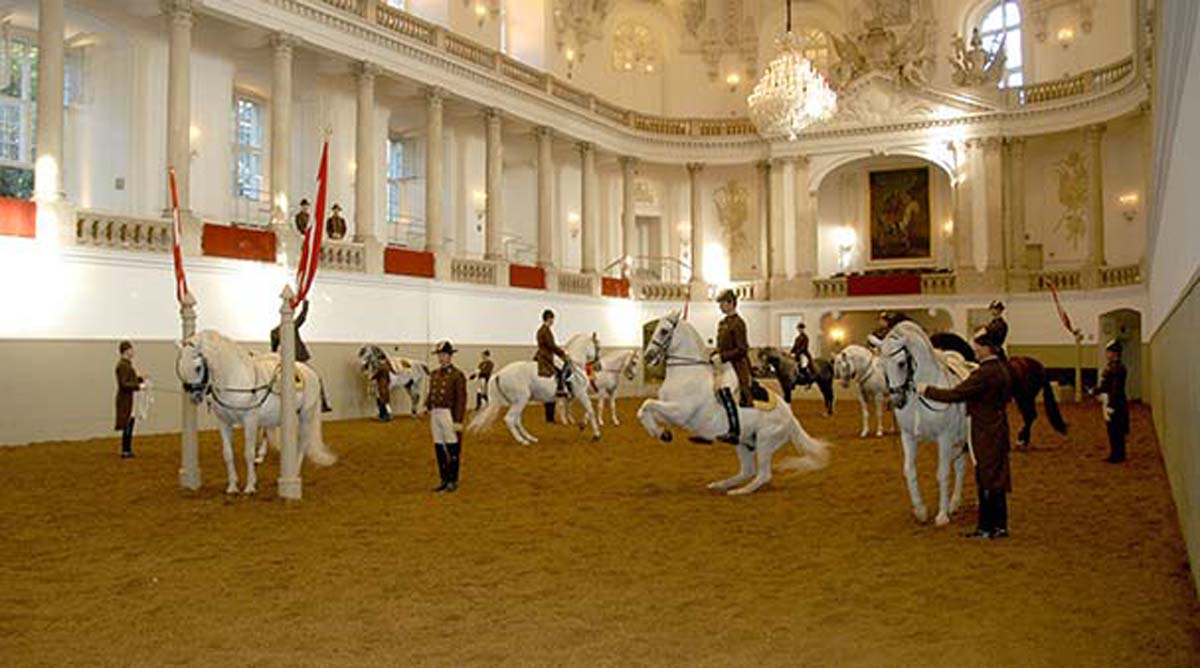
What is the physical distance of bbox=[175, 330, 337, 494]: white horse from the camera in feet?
28.7

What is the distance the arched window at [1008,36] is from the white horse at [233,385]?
27676 millimetres

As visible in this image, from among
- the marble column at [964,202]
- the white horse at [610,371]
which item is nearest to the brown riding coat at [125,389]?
the white horse at [610,371]

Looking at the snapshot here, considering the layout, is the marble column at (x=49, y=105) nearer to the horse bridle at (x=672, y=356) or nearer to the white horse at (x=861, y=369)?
the horse bridle at (x=672, y=356)

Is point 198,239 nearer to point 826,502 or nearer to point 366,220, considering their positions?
point 366,220

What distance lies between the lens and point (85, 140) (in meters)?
18.8

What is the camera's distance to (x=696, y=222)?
33.4 metres

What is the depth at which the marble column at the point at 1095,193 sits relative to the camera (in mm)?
27250

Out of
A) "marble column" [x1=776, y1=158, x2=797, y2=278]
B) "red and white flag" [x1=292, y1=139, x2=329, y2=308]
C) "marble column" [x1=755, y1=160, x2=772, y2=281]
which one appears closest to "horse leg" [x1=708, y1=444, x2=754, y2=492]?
"red and white flag" [x1=292, y1=139, x2=329, y2=308]

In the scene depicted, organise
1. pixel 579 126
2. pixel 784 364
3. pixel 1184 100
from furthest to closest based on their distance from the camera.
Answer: pixel 579 126
pixel 784 364
pixel 1184 100

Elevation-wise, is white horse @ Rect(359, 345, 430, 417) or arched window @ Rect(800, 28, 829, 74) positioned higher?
arched window @ Rect(800, 28, 829, 74)

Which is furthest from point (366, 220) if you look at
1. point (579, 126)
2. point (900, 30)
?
point (900, 30)

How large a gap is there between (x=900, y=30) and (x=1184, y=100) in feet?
96.7

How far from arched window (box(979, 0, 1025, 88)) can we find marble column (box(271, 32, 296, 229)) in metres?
22.3

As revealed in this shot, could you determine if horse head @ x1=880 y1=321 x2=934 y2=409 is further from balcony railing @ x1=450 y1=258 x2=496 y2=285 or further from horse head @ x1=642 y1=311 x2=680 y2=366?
balcony railing @ x1=450 y1=258 x2=496 y2=285
